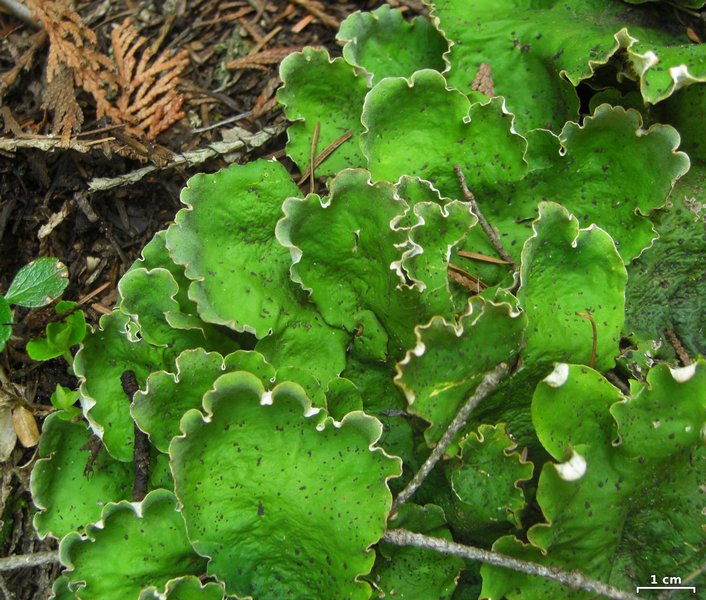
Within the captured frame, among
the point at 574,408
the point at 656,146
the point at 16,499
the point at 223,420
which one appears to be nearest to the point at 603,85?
the point at 656,146

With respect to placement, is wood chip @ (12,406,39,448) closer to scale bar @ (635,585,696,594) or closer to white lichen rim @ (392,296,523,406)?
white lichen rim @ (392,296,523,406)

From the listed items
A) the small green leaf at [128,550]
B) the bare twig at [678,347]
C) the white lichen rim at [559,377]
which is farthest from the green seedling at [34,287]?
the bare twig at [678,347]

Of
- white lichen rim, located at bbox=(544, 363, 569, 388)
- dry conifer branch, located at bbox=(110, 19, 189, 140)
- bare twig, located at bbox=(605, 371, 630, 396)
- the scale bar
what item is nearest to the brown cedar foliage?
dry conifer branch, located at bbox=(110, 19, 189, 140)

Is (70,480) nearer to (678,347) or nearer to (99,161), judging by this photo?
(99,161)

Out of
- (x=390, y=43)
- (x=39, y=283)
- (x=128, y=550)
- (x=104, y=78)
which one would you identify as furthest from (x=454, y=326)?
(x=104, y=78)

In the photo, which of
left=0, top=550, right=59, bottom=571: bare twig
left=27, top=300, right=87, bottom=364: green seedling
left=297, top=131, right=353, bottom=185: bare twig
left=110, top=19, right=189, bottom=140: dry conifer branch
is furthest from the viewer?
left=110, top=19, right=189, bottom=140: dry conifer branch

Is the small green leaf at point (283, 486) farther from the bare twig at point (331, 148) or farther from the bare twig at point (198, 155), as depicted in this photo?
the bare twig at point (198, 155)
